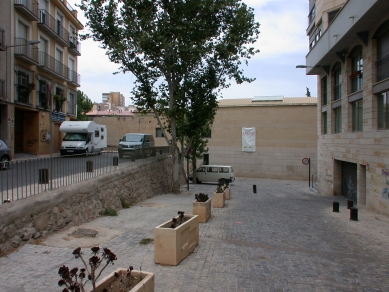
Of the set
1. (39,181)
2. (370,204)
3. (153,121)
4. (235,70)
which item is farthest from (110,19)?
(153,121)

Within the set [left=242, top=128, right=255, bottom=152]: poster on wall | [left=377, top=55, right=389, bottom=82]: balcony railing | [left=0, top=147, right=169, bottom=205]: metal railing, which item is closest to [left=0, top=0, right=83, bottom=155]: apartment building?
[left=0, top=147, right=169, bottom=205]: metal railing

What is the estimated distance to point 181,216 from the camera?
6.95 metres

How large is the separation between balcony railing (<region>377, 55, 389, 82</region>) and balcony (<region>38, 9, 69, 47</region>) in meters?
21.7

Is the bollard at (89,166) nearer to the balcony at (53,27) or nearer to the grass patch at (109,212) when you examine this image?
the grass patch at (109,212)

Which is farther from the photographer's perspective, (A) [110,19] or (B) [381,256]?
(A) [110,19]

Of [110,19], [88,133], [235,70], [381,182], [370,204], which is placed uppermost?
[110,19]

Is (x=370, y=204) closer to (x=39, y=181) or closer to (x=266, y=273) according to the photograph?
(x=266, y=273)

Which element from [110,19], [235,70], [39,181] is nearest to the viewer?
[39,181]

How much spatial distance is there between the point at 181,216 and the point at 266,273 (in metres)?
2.07

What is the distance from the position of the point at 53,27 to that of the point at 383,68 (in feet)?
76.4

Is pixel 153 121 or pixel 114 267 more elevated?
pixel 153 121

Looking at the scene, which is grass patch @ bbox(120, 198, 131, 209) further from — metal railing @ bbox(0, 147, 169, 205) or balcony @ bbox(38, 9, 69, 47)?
balcony @ bbox(38, 9, 69, 47)

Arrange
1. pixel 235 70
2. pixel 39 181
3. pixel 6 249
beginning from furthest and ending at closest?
pixel 235 70, pixel 39 181, pixel 6 249

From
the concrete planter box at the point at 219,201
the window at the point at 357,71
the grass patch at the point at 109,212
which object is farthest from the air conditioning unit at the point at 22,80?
the window at the point at 357,71
